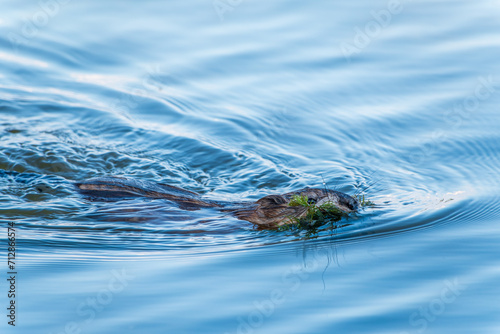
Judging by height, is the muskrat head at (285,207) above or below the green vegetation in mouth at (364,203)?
below

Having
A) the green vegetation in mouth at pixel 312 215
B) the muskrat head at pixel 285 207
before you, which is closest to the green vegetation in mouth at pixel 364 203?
the muskrat head at pixel 285 207

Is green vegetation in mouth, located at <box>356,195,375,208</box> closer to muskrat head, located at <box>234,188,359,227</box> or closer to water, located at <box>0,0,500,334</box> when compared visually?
water, located at <box>0,0,500,334</box>

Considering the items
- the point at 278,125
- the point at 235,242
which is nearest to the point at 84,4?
the point at 278,125

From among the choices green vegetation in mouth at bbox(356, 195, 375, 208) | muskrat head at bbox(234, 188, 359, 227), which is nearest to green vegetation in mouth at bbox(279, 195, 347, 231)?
muskrat head at bbox(234, 188, 359, 227)

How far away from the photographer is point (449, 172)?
27.1ft

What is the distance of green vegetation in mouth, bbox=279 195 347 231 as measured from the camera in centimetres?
632

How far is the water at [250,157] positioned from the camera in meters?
5.02

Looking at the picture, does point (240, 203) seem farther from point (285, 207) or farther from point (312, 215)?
point (312, 215)

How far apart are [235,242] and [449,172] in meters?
3.21

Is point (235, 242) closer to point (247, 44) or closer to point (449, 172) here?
point (449, 172)

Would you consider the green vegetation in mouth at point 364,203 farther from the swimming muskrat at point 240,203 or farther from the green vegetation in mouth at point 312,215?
the green vegetation in mouth at point 312,215

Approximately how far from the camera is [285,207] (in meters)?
6.43

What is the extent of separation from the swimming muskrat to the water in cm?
14

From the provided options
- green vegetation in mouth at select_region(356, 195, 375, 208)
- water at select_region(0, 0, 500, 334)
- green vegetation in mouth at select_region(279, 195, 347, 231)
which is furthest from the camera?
green vegetation in mouth at select_region(356, 195, 375, 208)
